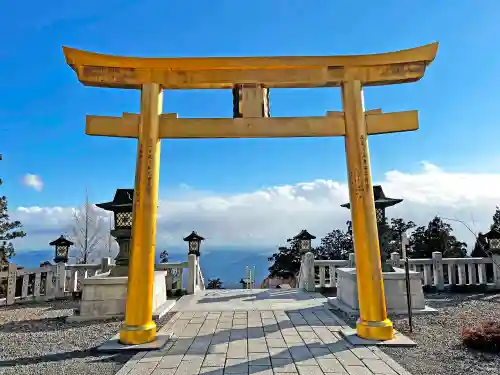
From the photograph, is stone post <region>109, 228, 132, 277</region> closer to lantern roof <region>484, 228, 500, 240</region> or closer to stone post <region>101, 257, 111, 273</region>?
stone post <region>101, 257, 111, 273</region>

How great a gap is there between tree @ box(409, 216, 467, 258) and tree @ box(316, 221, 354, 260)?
349cm

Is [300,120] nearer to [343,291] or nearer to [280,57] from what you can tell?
[280,57]

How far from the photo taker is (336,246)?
20859mm

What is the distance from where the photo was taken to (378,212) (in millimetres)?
8859

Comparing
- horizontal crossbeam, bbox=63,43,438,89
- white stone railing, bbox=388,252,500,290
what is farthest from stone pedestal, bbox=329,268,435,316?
horizontal crossbeam, bbox=63,43,438,89

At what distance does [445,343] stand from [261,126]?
4.15 m

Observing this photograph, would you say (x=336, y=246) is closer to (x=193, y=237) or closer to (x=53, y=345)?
(x=193, y=237)

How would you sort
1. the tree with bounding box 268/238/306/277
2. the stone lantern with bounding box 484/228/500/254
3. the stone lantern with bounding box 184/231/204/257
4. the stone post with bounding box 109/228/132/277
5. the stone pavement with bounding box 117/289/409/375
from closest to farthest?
the stone pavement with bounding box 117/289/409/375, the stone post with bounding box 109/228/132/277, the stone lantern with bounding box 484/228/500/254, the stone lantern with bounding box 184/231/204/257, the tree with bounding box 268/238/306/277

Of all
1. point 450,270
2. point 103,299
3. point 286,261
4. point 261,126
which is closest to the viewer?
point 261,126

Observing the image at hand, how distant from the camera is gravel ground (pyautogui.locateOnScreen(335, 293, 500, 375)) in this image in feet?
13.3

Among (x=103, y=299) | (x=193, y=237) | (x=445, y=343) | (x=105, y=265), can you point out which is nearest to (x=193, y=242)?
(x=193, y=237)

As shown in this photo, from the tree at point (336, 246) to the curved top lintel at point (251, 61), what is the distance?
51.4 ft

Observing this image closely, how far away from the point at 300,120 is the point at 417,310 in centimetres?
472

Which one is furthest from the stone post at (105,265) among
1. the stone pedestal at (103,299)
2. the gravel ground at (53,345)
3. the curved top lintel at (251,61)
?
the curved top lintel at (251,61)
